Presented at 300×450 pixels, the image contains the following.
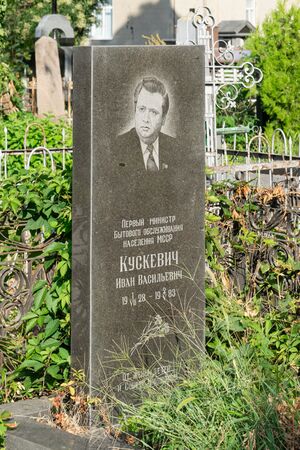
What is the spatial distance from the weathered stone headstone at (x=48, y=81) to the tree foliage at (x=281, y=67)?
3408 millimetres

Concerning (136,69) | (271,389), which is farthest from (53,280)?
(271,389)

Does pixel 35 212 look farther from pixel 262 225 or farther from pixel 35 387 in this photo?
pixel 262 225

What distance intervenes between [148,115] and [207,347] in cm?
135

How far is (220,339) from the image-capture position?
18.6 feet

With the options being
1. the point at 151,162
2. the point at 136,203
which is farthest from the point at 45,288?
the point at 151,162

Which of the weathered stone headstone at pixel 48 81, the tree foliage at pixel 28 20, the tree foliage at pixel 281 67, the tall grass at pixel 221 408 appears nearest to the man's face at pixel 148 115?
the tall grass at pixel 221 408

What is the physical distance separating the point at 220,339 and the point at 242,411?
129cm

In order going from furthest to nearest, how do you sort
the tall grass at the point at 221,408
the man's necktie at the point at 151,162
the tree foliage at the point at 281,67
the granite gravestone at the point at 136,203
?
1. the tree foliage at the point at 281,67
2. the man's necktie at the point at 151,162
3. the granite gravestone at the point at 136,203
4. the tall grass at the point at 221,408

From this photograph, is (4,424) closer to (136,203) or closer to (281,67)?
(136,203)

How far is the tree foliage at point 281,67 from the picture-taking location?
672 inches

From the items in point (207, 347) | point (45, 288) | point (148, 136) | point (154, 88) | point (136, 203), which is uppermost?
point (154, 88)

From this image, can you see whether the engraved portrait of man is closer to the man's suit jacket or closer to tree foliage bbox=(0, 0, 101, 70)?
the man's suit jacket

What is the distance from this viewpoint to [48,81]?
1778 centimetres

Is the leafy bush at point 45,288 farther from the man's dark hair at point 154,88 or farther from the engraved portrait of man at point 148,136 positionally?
the man's dark hair at point 154,88
